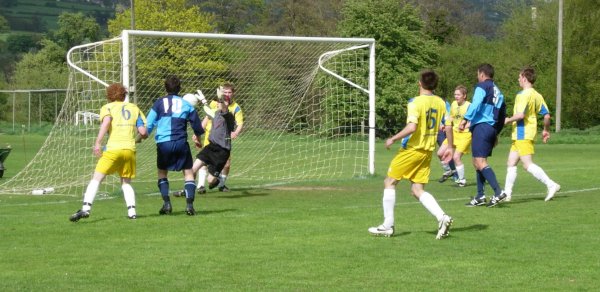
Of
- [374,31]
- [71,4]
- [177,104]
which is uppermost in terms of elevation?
[71,4]

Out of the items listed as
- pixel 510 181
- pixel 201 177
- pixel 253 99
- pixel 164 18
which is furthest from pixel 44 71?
pixel 510 181

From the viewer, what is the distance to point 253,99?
23.6 meters

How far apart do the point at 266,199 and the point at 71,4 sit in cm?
17455

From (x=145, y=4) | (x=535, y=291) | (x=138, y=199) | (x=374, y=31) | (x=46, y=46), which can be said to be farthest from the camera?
(x=46, y=46)

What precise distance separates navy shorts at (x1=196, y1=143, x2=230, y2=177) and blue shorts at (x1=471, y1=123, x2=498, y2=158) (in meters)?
3.92

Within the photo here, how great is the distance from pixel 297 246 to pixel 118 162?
10.4ft

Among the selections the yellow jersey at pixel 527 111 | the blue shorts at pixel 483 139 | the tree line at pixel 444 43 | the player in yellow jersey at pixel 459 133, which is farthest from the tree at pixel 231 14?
the blue shorts at pixel 483 139

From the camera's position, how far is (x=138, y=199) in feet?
52.1

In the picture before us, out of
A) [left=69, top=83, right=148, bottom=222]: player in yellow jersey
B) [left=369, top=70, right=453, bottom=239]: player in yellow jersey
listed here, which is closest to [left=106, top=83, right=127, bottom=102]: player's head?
[left=69, top=83, right=148, bottom=222]: player in yellow jersey

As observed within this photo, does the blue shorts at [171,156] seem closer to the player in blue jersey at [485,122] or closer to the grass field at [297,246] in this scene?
the grass field at [297,246]

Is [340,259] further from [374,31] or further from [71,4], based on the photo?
[71,4]

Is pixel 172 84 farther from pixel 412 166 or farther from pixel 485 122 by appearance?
pixel 485 122

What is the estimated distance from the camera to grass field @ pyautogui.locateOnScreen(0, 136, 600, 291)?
8.38m

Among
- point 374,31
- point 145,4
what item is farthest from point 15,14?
point 374,31
